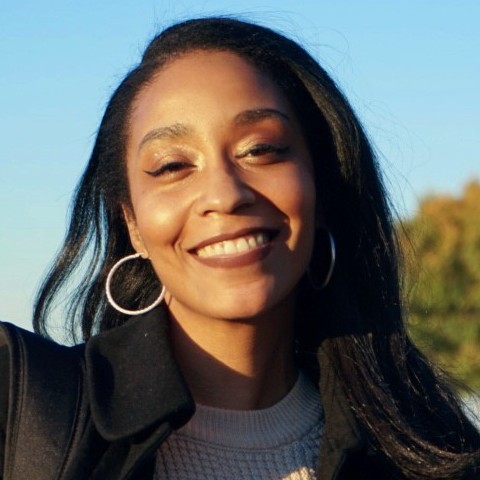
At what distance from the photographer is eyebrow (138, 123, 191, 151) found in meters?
3.18

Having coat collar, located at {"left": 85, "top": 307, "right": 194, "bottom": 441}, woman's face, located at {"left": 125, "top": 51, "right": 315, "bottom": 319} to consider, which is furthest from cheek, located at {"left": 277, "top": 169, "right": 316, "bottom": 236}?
coat collar, located at {"left": 85, "top": 307, "right": 194, "bottom": 441}

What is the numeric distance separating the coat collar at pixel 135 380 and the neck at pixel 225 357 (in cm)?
8

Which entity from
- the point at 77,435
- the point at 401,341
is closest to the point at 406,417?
the point at 401,341

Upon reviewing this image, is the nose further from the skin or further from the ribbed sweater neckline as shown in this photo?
the ribbed sweater neckline

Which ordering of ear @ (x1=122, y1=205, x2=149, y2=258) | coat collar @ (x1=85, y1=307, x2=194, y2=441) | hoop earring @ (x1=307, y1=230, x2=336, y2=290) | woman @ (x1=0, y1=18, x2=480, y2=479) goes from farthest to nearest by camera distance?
hoop earring @ (x1=307, y1=230, x2=336, y2=290)
ear @ (x1=122, y1=205, x2=149, y2=258)
woman @ (x1=0, y1=18, x2=480, y2=479)
coat collar @ (x1=85, y1=307, x2=194, y2=441)

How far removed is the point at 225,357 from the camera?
3281 mm

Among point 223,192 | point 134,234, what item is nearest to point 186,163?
point 223,192

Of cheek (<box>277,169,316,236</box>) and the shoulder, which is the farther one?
cheek (<box>277,169,316,236</box>)

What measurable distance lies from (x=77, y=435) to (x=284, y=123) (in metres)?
0.99

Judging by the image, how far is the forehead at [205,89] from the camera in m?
3.21

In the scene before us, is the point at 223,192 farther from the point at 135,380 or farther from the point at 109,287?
the point at 109,287

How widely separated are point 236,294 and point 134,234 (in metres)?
0.45

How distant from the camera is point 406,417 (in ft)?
11.6

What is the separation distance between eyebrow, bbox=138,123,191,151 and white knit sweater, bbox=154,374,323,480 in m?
0.69
